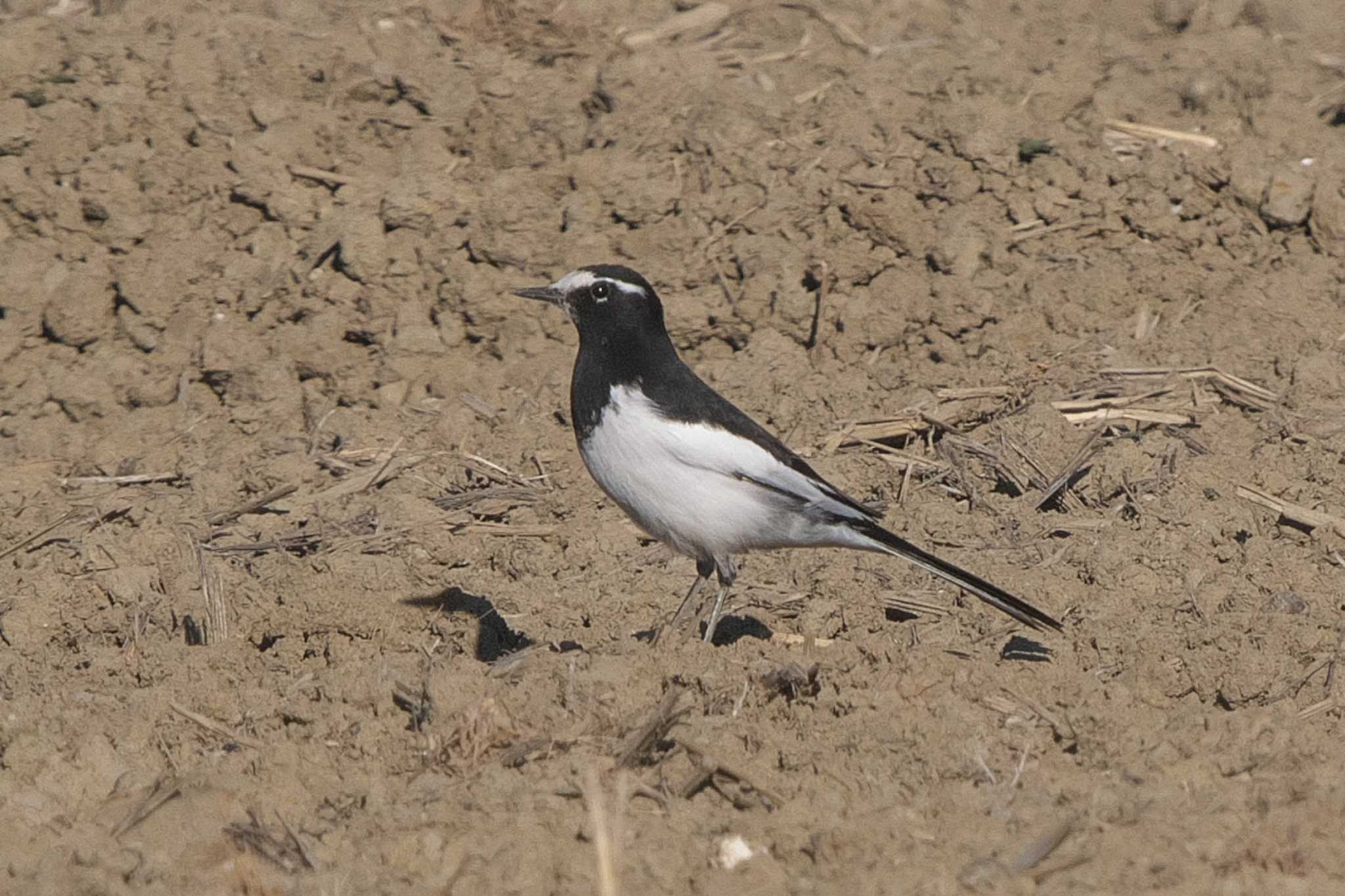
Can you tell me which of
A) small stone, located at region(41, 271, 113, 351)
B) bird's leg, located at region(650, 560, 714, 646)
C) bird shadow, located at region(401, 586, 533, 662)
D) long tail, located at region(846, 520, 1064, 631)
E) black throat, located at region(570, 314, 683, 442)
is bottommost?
small stone, located at region(41, 271, 113, 351)

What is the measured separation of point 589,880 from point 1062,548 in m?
3.47

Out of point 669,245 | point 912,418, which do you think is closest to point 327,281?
point 669,245

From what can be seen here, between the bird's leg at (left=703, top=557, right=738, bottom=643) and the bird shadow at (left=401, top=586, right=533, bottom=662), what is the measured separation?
74 centimetres

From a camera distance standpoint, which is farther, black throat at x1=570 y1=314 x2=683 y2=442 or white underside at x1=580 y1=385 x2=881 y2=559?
black throat at x1=570 y1=314 x2=683 y2=442

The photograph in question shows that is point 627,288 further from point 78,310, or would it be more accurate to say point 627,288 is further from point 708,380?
point 78,310

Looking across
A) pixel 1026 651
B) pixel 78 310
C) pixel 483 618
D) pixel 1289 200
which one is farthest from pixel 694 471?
pixel 1289 200

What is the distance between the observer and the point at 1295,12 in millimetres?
12023

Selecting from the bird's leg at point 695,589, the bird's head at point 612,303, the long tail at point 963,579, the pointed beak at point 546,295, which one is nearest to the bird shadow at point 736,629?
the bird's leg at point 695,589

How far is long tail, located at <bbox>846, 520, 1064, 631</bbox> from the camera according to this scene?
22.0 ft

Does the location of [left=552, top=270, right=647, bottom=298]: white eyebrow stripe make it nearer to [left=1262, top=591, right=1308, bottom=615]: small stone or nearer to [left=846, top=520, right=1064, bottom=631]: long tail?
[left=846, top=520, right=1064, bottom=631]: long tail

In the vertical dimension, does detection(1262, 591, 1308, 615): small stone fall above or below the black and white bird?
below

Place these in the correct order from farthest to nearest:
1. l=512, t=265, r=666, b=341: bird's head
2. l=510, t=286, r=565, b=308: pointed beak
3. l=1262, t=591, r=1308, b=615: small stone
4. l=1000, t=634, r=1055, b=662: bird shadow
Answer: l=510, t=286, r=565, b=308: pointed beak, l=512, t=265, r=666, b=341: bird's head, l=1262, t=591, r=1308, b=615: small stone, l=1000, t=634, r=1055, b=662: bird shadow

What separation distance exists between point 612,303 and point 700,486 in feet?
3.00

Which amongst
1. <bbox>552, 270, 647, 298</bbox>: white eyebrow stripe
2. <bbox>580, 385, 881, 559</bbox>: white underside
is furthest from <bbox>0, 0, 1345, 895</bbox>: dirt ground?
<bbox>552, 270, 647, 298</bbox>: white eyebrow stripe
